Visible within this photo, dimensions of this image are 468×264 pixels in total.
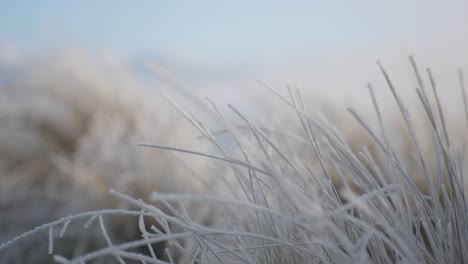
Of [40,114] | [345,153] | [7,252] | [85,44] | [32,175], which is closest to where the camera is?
[345,153]

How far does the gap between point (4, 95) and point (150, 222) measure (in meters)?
1.47

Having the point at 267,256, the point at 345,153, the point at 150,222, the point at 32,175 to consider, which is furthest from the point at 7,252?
the point at 345,153

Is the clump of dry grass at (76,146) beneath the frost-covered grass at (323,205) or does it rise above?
beneath

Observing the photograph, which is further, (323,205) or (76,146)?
(76,146)

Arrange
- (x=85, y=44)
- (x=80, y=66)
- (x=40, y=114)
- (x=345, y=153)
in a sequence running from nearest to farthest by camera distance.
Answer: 1. (x=345, y=153)
2. (x=40, y=114)
3. (x=80, y=66)
4. (x=85, y=44)

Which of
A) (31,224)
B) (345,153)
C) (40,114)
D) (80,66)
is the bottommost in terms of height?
(31,224)

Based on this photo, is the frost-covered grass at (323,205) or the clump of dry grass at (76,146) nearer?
the frost-covered grass at (323,205)

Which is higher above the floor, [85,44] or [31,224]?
[85,44]

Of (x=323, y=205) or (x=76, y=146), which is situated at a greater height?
(x=323, y=205)

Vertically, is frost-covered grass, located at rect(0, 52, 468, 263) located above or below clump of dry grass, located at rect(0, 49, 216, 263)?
above

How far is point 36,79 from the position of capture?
111 inches

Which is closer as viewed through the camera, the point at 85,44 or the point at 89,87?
the point at 89,87

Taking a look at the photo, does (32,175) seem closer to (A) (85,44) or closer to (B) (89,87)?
(B) (89,87)

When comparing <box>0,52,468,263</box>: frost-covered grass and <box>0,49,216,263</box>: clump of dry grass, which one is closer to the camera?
<box>0,52,468,263</box>: frost-covered grass
